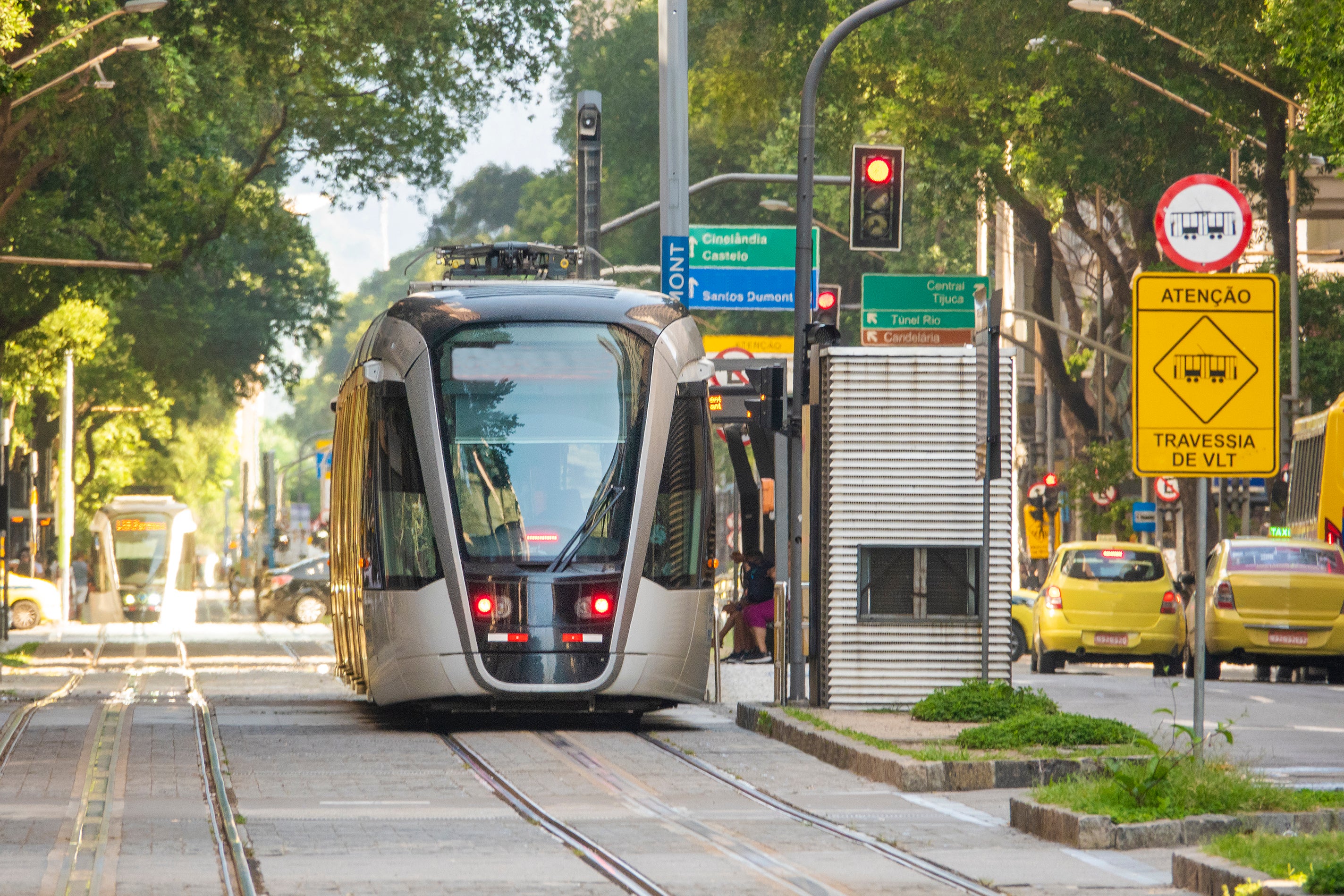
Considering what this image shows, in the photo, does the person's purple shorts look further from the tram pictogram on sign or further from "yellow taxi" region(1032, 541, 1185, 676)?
the tram pictogram on sign

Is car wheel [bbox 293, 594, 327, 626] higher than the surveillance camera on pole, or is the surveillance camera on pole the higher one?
the surveillance camera on pole

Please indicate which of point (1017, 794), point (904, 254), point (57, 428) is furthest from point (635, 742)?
point (57, 428)

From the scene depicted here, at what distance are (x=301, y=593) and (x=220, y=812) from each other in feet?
144

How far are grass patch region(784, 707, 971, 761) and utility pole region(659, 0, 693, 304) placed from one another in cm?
550

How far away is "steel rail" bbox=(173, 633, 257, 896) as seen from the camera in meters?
8.93

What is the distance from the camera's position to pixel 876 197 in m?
20.9

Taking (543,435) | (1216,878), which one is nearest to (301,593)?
(543,435)

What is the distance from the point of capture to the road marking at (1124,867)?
29.3 ft

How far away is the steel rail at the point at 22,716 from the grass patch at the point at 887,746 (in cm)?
518

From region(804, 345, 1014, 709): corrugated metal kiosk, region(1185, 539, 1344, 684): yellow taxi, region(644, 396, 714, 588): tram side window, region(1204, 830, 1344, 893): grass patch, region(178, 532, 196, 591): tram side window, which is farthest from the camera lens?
region(178, 532, 196, 591): tram side window

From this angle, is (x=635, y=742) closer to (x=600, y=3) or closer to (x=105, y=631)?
(x=105, y=631)

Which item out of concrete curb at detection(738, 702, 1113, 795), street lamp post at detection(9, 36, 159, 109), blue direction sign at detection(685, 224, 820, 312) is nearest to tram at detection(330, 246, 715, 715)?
concrete curb at detection(738, 702, 1113, 795)

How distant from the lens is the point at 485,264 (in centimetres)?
2209

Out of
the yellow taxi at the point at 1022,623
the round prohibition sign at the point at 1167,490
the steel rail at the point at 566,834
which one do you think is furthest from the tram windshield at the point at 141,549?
the steel rail at the point at 566,834
